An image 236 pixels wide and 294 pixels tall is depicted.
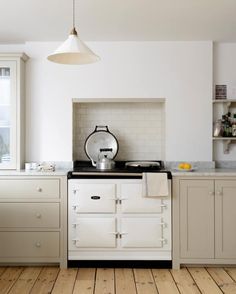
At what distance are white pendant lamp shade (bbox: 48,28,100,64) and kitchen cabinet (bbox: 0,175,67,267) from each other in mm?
1303

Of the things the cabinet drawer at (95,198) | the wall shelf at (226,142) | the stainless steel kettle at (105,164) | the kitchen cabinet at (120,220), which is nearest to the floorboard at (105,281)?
the kitchen cabinet at (120,220)

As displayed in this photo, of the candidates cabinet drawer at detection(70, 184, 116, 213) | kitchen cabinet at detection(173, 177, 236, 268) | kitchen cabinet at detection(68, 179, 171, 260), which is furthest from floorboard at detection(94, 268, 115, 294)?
kitchen cabinet at detection(173, 177, 236, 268)

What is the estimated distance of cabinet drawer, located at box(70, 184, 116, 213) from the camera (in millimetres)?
3314

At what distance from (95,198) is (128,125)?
109cm

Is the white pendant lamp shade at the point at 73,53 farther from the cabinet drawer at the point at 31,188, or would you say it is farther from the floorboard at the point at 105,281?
the floorboard at the point at 105,281

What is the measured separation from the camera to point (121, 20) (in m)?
3.17

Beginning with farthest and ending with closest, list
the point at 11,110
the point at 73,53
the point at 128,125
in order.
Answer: the point at 128,125 → the point at 11,110 → the point at 73,53

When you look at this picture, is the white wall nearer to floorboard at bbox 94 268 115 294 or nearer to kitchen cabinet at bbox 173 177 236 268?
kitchen cabinet at bbox 173 177 236 268

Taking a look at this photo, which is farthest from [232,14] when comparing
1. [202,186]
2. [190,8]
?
[202,186]

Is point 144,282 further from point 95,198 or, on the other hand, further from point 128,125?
point 128,125

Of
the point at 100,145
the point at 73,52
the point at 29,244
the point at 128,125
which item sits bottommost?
the point at 29,244

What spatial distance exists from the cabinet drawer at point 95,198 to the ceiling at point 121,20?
4.96ft

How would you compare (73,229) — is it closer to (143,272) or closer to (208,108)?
(143,272)

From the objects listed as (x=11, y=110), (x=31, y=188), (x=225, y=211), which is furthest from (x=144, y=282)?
(x=11, y=110)
